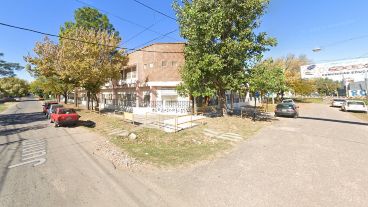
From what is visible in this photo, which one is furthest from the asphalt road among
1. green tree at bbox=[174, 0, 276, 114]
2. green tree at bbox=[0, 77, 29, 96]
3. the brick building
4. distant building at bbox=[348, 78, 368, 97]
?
distant building at bbox=[348, 78, 368, 97]

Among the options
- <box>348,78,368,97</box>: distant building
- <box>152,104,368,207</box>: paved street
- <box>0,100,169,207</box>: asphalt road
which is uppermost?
<box>348,78,368,97</box>: distant building

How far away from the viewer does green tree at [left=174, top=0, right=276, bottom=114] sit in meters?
14.5

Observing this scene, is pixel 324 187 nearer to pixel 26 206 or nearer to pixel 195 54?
pixel 26 206

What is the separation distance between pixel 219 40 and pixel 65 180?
13522 mm

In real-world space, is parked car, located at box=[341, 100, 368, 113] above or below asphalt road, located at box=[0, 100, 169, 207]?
above

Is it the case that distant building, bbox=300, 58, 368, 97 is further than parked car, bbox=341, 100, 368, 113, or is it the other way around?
distant building, bbox=300, 58, 368, 97

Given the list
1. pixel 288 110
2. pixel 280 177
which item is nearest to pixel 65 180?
pixel 280 177

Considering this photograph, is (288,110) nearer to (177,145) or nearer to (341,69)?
(177,145)

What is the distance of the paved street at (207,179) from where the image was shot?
4.99m

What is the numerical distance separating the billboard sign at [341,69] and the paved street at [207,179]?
71.2 ft

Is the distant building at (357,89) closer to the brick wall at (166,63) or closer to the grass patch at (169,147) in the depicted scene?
the brick wall at (166,63)

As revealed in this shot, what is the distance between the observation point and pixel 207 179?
20.2 feet

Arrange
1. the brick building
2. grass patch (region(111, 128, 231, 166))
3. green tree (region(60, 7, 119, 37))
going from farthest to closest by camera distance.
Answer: green tree (region(60, 7, 119, 37))
the brick building
grass patch (region(111, 128, 231, 166))

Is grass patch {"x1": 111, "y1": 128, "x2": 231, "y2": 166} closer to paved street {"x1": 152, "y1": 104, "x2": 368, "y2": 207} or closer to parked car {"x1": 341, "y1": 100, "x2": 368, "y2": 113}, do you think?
paved street {"x1": 152, "y1": 104, "x2": 368, "y2": 207}
